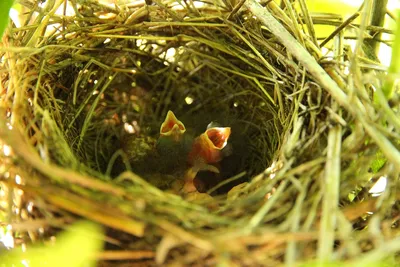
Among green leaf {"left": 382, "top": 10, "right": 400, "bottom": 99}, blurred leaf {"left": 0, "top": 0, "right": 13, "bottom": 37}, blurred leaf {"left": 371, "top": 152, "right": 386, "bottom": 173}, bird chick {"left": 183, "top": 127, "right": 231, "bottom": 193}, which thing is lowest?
blurred leaf {"left": 371, "top": 152, "right": 386, "bottom": 173}

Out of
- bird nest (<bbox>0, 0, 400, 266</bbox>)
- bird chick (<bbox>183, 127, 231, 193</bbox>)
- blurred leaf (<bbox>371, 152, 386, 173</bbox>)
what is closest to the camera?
bird nest (<bbox>0, 0, 400, 266</bbox>)

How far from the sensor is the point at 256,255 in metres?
0.71

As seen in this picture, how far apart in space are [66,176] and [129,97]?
0.84 metres

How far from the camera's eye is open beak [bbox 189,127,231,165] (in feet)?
4.46

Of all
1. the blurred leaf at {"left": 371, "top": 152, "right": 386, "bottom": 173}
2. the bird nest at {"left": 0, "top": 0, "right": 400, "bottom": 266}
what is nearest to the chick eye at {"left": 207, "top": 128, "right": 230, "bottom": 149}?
the bird nest at {"left": 0, "top": 0, "right": 400, "bottom": 266}

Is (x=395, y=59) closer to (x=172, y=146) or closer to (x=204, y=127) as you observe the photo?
(x=172, y=146)

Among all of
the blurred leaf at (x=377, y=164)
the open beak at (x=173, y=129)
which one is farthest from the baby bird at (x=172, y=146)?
the blurred leaf at (x=377, y=164)

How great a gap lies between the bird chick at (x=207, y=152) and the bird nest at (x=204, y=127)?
58mm

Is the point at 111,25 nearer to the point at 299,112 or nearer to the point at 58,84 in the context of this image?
the point at 58,84

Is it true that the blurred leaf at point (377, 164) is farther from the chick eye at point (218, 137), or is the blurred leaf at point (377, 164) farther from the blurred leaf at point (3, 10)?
the blurred leaf at point (3, 10)

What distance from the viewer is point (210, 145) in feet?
4.47

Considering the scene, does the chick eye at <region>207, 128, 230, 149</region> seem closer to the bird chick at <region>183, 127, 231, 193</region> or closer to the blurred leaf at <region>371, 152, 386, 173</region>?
the bird chick at <region>183, 127, 231, 193</region>

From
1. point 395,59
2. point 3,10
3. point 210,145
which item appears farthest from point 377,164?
point 3,10

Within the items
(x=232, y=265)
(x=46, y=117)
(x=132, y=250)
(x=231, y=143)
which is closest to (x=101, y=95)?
(x=231, y=143)
